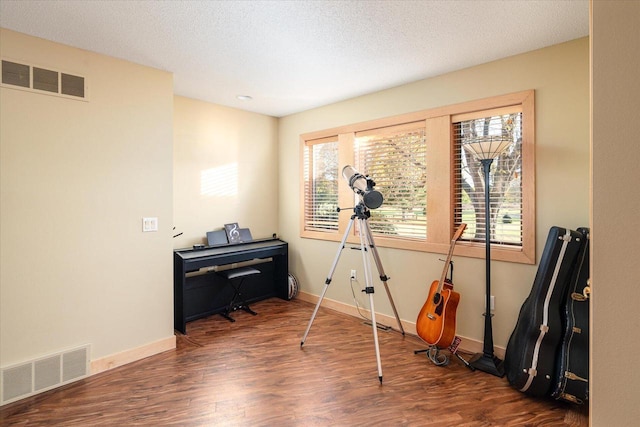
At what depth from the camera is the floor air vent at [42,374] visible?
83.4 inches

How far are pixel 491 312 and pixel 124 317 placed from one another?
9.88 feet

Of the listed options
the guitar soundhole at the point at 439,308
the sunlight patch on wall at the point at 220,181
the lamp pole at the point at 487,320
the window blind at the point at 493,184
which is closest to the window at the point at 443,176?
the window blind at the point at 493,184

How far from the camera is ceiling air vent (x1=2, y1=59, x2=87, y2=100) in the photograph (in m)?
2.16

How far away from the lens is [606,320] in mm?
827

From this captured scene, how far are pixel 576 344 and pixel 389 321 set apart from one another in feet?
5.33

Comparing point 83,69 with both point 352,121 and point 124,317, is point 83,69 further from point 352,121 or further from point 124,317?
point 352,121

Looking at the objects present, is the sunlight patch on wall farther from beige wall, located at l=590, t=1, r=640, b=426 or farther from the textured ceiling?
beige wall, located at l=590, t=1, r=640, b=426

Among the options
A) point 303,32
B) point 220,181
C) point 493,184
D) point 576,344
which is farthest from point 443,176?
point 220,181

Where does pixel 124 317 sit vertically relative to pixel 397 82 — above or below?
below

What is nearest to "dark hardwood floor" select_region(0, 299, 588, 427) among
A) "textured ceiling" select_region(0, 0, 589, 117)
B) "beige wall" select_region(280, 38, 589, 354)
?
"beige wall" select_region(280, 38, 589, 354)

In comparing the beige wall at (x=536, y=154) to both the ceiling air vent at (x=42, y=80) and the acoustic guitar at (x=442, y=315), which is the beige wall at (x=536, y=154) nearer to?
the acoustic guitar at (x=442, y=315)

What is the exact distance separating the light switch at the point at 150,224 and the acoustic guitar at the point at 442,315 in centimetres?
242

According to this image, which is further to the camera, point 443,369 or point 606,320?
point 443,369

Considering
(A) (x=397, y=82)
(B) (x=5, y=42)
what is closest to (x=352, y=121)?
(A) (x=397, y=82)
